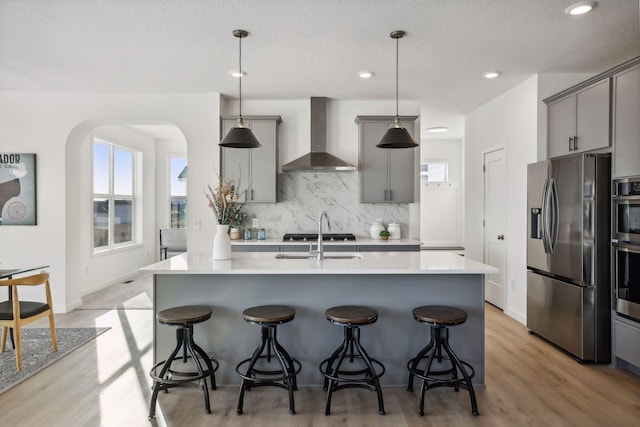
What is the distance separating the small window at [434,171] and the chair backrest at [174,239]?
16.8 feet

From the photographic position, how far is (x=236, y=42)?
3377mm

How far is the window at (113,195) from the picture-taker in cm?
626

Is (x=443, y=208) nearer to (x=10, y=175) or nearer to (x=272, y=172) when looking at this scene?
(x=272, y=172)

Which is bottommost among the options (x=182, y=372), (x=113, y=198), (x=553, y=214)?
(x=182, y=372)

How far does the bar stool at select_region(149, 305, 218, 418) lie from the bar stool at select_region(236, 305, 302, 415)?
0.23m

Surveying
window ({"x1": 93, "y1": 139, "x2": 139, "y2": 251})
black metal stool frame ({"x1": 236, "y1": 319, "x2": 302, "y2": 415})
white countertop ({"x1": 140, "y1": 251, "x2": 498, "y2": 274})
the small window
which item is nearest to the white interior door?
white countertop ({"x1": 140, "y1": 251, "x2": 498, "y2": 274})

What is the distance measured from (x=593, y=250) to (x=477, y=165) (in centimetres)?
264

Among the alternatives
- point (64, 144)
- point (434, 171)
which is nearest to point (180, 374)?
point (64, 144)

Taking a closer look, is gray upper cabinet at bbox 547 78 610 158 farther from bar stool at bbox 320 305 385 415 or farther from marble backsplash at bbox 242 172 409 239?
bar stool at bbox 320 305 385 415

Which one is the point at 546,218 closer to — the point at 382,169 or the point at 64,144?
the point at 382,169

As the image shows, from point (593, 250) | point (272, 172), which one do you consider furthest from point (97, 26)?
point (593, 250)

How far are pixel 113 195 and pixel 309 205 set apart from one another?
3.73m

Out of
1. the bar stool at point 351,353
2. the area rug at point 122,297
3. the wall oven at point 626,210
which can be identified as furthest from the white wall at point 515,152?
the area rug at point 122,297

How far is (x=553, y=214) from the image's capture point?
3.54m
